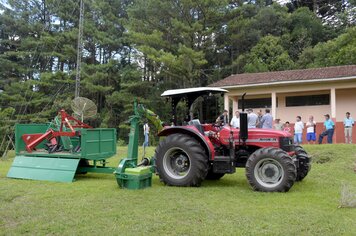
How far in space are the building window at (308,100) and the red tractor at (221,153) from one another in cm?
1269

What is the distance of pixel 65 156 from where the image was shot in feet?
31.3

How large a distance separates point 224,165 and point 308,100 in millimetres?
14191

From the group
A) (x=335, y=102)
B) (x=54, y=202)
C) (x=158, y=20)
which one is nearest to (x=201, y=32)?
(x=158, y=20)

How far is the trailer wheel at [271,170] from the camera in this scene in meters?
7.10

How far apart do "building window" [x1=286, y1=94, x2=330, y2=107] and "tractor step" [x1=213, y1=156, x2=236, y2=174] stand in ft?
45.9

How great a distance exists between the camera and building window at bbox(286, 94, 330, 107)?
789 inches

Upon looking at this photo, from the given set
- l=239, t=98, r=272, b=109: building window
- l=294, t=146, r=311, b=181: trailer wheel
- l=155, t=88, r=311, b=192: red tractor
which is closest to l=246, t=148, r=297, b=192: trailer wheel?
l=155, t=88, r=311, b=192: red tractor

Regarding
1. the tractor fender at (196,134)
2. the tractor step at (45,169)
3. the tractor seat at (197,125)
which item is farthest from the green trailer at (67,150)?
the tractor seat at (197,125)

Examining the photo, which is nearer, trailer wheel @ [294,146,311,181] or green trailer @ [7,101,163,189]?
trailer wheel @ [294,146,311,181]

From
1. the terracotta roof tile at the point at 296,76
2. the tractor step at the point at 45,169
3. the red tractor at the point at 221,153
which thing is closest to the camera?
the red tractor at the point at 221,153

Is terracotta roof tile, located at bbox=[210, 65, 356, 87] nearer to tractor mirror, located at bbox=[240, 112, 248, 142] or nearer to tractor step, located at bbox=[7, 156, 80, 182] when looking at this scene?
tractor mirror, located at bbox=[240, 112, 248, 142]

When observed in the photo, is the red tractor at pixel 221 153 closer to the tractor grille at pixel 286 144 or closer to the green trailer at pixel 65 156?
the tractor grille at pixel 286 144

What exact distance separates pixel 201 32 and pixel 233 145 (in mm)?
23035

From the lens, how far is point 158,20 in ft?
106
